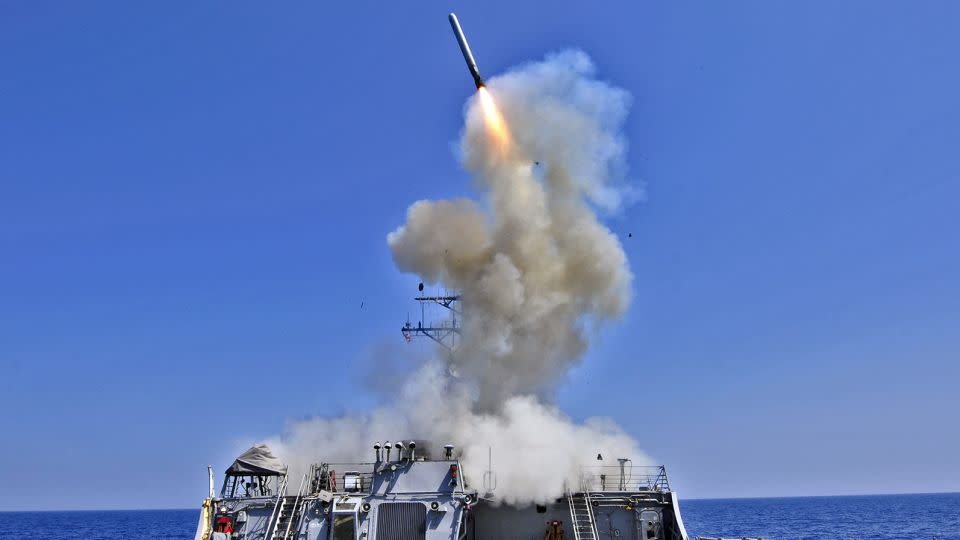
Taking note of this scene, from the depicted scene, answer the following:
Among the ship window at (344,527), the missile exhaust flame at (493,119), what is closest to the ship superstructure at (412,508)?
the ship window at (344,527)

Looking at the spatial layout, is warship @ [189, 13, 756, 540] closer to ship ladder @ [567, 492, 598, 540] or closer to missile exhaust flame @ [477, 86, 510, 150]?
ship ladder @ [567, 492, 598, 540]

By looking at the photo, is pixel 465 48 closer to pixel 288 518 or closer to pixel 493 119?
pixel 493 119

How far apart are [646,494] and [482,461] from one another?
5.98m

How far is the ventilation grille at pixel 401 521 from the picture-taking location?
1072 inches

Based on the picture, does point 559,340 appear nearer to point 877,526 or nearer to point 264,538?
point 264,538

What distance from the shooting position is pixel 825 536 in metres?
101

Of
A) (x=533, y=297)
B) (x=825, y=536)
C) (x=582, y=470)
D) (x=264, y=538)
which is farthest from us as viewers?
(x=825, y=536)

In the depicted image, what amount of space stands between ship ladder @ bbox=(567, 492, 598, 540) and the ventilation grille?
5.13m

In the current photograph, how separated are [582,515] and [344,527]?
27.2 ft

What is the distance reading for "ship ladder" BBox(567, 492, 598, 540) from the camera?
28.4 metres

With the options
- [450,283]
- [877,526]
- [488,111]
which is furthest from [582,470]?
[877,526]

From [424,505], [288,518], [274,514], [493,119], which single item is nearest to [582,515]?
[424,505]

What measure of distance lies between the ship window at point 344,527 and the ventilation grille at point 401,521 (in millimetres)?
821

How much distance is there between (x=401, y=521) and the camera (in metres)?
27.4
